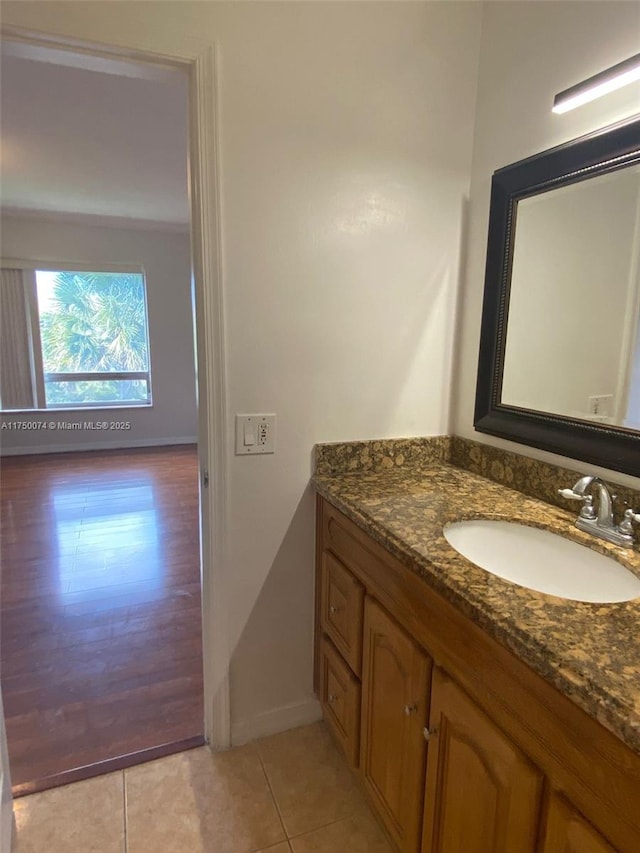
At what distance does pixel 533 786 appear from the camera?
0.78 meters

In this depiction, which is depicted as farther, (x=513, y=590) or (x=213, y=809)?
(x=213, y=809)

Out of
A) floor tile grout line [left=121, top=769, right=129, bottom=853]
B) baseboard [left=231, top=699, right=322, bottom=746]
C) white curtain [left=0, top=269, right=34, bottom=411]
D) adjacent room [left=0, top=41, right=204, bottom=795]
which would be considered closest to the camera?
floor tile grout line [left=121, top=769, right=129, bottom=853]

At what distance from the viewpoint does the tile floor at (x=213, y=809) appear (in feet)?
4.50

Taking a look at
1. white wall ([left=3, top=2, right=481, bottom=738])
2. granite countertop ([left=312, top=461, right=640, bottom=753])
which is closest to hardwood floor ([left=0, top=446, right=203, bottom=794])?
white wall ([left=3, top=2, right=481, bottom=738])

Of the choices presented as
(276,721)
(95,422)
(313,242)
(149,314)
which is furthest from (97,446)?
(313,242)

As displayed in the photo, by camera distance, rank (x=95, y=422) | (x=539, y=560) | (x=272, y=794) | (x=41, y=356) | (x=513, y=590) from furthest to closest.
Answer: (x=95, y=422)
(x=41, y=356)
(x=272, y=794)
(x=539, y=560)
(x=513, y=590)

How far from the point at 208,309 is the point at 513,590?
106cm

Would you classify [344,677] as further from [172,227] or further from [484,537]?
[172,227]

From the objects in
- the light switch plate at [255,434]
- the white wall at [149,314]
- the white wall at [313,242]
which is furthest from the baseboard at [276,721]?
the white wall at [149,314]

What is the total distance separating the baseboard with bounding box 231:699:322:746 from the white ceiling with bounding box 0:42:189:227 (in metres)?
2.03

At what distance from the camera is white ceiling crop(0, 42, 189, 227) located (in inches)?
85.7

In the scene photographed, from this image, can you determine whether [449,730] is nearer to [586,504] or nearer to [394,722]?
[394,722]

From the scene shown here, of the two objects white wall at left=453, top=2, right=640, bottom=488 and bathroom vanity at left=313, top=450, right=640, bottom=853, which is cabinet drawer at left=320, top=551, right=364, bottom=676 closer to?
bathroom vanity at left=313, top=450, right=640, bottom=853

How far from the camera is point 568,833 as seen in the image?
0.72 metres
